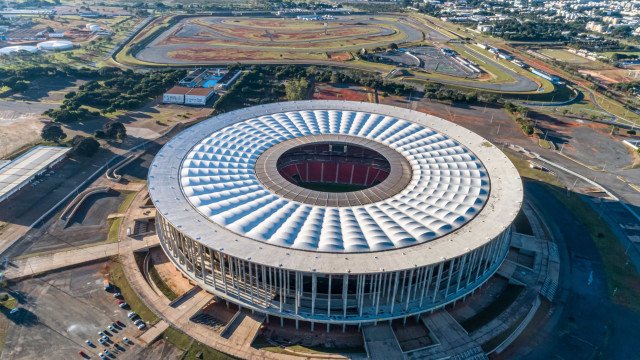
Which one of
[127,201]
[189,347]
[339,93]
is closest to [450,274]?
[189,347]

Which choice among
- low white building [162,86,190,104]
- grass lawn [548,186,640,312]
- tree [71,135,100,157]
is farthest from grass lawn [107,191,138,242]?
grass lawn [548,186,640,312]

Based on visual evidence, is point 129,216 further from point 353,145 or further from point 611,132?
point 611,132

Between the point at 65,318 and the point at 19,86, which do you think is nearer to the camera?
the point at 65,318

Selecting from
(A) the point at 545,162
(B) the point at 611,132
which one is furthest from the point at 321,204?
(B) the point at 611,132

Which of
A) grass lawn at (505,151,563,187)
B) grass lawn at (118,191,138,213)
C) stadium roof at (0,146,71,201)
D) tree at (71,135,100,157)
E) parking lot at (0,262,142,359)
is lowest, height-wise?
parking lot at (0,262,142,359)

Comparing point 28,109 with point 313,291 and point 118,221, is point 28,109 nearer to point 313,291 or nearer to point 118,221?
point 118,221

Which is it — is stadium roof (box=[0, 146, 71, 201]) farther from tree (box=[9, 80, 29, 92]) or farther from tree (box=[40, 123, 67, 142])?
tree (box=[9, 80, 29, 92])
